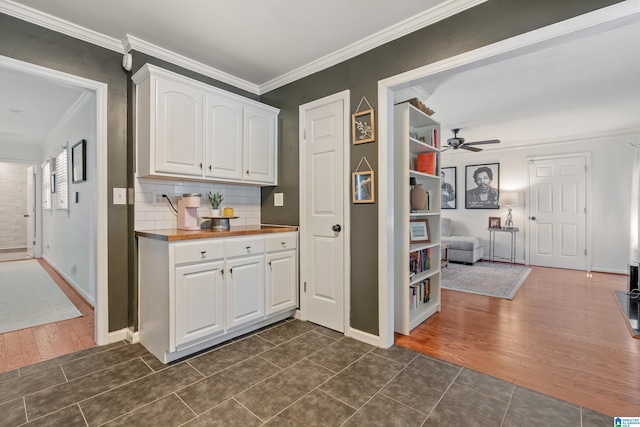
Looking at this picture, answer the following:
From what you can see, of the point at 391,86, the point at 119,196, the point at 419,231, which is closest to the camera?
the point at 391,86

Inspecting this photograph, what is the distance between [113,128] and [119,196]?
558mm

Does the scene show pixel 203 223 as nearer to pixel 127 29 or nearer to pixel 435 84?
pixel 127 29

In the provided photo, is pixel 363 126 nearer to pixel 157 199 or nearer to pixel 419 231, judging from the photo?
pixel 419 231

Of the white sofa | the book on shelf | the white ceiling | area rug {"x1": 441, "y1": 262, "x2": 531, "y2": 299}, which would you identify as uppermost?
the white ceiling

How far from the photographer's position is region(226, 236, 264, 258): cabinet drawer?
245cm

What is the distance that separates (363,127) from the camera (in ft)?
8.38

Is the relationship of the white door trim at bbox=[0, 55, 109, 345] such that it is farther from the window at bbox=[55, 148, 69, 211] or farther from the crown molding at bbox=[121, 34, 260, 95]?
the window at bbox=[55, 148, 69, 211]

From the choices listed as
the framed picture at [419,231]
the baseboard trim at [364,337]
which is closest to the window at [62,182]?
the baseboard trim at [364,337]

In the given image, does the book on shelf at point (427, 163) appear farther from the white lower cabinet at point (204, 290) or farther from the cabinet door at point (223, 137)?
the cabinet door at point (223, 137)

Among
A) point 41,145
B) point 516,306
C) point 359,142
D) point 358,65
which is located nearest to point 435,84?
point 358,65

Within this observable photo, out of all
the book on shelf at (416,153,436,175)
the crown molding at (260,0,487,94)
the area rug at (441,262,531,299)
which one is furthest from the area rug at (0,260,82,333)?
the area rug at (441,262,531,299)

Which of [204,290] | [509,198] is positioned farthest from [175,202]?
[509,198]

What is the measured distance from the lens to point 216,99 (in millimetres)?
2697

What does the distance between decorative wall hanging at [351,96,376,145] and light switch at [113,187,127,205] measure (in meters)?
1.99
